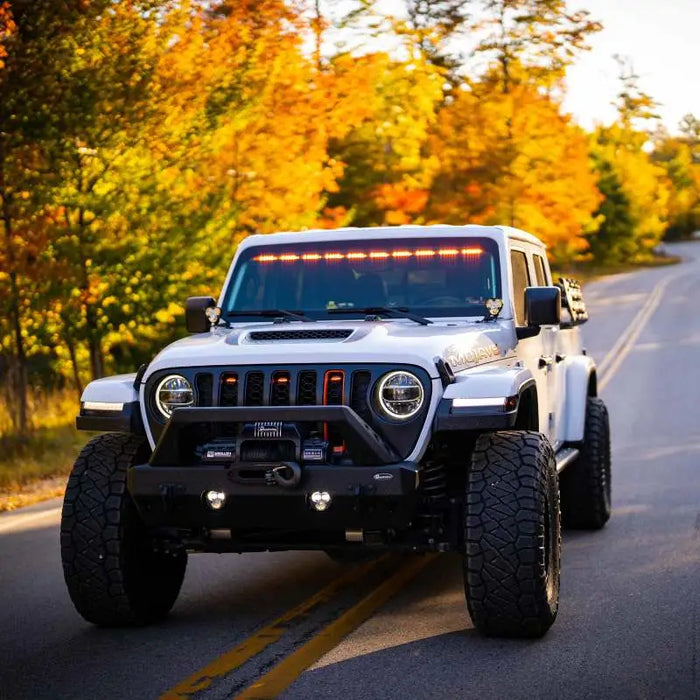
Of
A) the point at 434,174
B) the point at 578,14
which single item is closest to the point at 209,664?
the point at 434,174

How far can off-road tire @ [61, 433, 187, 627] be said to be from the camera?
660 cm

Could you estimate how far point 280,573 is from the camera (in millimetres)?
8367

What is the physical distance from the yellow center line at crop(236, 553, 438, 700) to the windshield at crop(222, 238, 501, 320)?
1.64 m

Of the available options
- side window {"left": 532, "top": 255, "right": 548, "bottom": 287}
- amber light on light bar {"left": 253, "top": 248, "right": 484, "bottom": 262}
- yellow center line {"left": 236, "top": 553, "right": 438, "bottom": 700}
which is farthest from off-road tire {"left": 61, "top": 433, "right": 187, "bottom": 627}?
side window {"left": 532, "top": 255, "right": 548, "bottom": 287}

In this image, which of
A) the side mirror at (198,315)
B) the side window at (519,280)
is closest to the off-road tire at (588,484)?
the side window at (519,280)

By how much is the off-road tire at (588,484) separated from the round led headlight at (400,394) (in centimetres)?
362

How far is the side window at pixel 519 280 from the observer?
8.20 meters

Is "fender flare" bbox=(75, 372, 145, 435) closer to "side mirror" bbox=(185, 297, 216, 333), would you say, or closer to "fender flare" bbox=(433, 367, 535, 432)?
"side mirror" bbox=(185, 297, 216, 333)

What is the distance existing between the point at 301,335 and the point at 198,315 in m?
1.29

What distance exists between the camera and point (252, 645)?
6266mm

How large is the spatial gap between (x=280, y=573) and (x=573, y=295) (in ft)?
11.4

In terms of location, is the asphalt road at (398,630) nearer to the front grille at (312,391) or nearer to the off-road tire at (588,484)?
the off-road tire at (588,484)

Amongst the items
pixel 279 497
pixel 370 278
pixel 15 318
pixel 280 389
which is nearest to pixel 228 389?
pixel 280 389

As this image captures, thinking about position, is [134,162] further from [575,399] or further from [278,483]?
[278,483]
